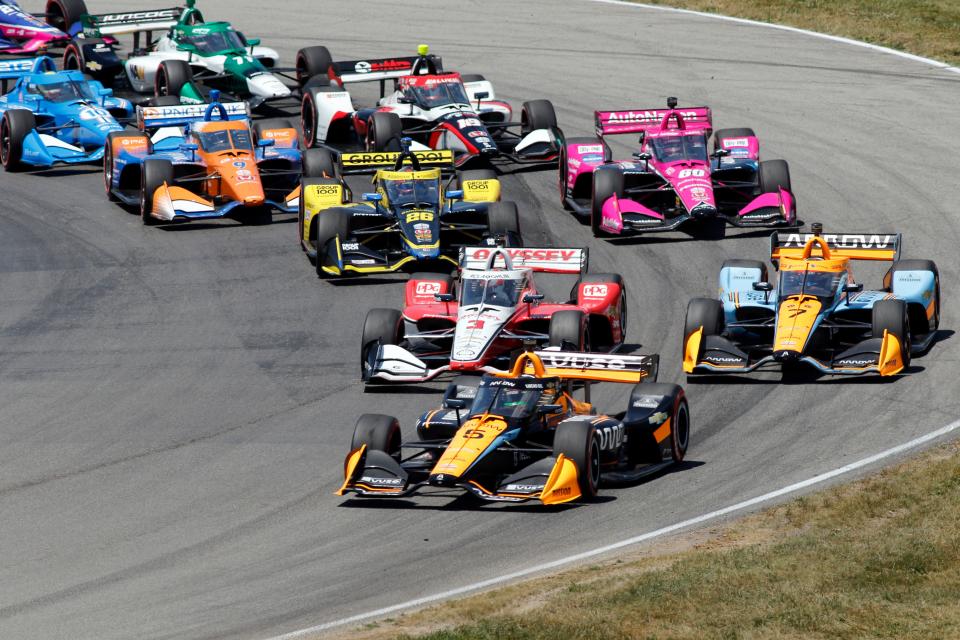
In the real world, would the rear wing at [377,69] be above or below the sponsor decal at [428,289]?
below

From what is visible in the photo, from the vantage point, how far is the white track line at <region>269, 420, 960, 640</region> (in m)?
16.9

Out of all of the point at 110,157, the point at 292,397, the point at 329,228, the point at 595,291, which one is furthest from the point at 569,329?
the point at 110,157

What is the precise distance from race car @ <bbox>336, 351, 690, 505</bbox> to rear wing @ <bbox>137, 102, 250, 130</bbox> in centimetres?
1757

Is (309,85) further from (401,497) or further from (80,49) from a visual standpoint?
(401,497)

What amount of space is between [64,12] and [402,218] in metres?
24.2

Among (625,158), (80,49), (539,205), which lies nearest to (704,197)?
(539,205)

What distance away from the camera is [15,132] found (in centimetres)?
Result: 3984

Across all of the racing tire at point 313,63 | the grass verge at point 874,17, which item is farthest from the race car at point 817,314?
the grass verge at point 874,17

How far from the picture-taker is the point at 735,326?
26266 millimetres

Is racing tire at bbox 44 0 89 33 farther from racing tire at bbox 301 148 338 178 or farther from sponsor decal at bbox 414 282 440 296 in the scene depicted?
sponsor decal at bbox 414 282 440 296

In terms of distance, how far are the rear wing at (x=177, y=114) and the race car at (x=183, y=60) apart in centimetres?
441

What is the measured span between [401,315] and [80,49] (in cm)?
2414

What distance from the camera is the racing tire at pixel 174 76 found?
143 feet

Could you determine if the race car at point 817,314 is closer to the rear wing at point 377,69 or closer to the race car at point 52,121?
the rear wing at point 377,69
